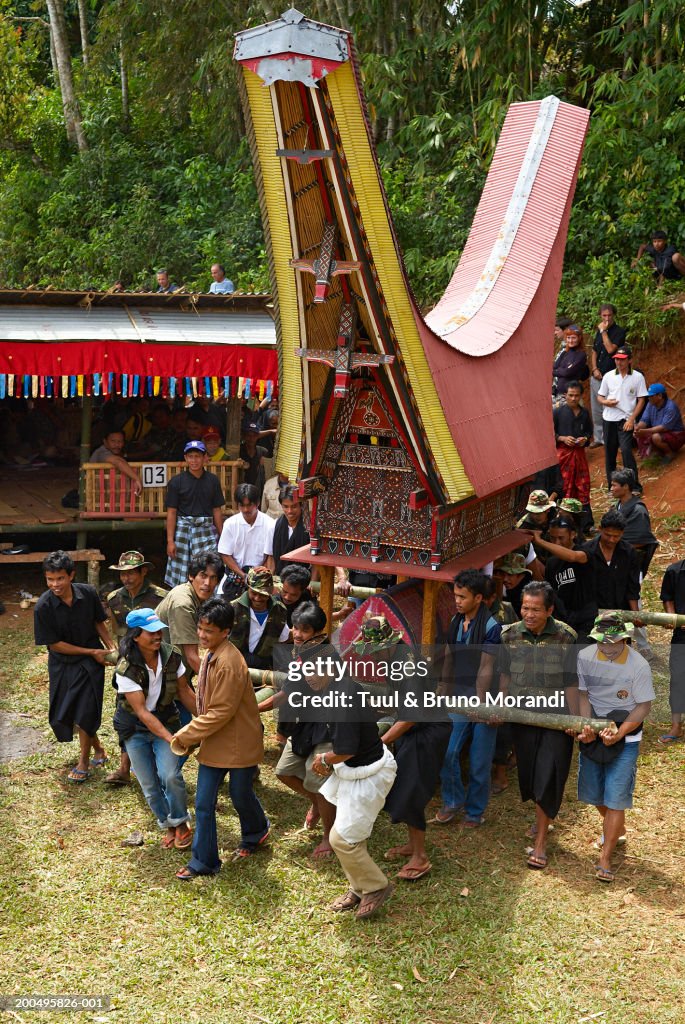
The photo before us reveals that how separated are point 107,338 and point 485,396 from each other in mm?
4401

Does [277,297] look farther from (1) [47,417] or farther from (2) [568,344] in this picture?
(1) [47,417]

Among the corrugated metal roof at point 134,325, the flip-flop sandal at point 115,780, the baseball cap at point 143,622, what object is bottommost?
the flip-flop sandal at point 115,780

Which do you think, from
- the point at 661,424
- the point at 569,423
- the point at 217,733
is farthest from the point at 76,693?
the point at 661,424

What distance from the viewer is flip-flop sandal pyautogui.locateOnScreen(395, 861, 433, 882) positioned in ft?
20.1

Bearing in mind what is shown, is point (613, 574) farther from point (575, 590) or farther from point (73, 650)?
point (73, 650)

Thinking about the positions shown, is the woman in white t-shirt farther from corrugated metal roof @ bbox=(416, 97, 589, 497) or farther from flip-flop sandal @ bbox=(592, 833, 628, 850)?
flip-flop sandal @ bbox=(592, 833, 628, 850)

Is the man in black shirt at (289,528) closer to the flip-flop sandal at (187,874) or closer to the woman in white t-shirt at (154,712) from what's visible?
the woman in white t-shirt at (154,712)

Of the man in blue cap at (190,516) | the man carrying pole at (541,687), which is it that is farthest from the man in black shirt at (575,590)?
the man in blue cap at (190,516)

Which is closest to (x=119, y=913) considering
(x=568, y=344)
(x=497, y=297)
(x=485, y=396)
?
(x=485, y=396)

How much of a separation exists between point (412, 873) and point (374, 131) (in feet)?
32.9

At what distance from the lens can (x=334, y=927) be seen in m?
5.76

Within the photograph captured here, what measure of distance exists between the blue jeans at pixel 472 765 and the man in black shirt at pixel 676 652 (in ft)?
5.48

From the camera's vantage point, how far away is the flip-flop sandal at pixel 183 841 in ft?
21.4

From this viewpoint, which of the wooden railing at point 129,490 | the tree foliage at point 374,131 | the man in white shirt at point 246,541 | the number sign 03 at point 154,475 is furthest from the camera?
the tree foliage at point 374,131
